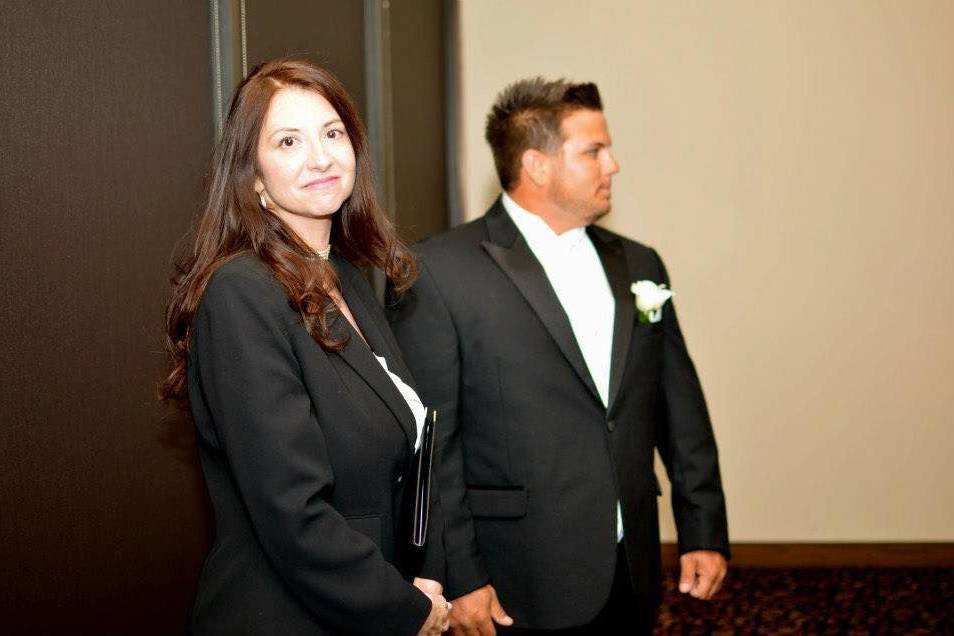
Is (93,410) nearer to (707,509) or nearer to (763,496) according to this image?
(707,509)

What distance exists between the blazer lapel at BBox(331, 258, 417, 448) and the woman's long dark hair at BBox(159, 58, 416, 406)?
0.04 meters

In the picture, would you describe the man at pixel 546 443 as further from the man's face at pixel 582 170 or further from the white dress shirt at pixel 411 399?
the white dress shirt at pixel 411 399

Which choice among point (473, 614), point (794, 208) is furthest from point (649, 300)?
point (794, 208)

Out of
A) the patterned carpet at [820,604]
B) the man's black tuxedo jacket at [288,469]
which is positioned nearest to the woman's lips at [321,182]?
the man's black tuxedo jacket at [288,469]

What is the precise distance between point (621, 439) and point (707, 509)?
1.05ft

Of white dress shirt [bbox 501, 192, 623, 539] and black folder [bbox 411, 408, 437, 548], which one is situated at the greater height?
white dress shirt [bbox 501, 192, 623, 539]

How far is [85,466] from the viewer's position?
1.65 metres

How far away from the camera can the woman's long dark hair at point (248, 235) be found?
1550mm

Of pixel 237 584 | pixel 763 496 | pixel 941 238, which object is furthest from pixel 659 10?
pixel 237 584

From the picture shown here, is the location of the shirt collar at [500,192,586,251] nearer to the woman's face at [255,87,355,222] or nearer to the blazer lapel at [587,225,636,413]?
the blazer lapel at [587,225,636,413]

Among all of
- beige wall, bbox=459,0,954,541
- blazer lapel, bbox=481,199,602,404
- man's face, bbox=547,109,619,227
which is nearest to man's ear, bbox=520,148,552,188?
man's face, bbox=547,109,619,227

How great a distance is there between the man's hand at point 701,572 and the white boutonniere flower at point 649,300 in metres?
0.57

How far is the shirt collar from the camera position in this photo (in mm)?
2656

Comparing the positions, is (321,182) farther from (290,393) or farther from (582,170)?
(582,170)
